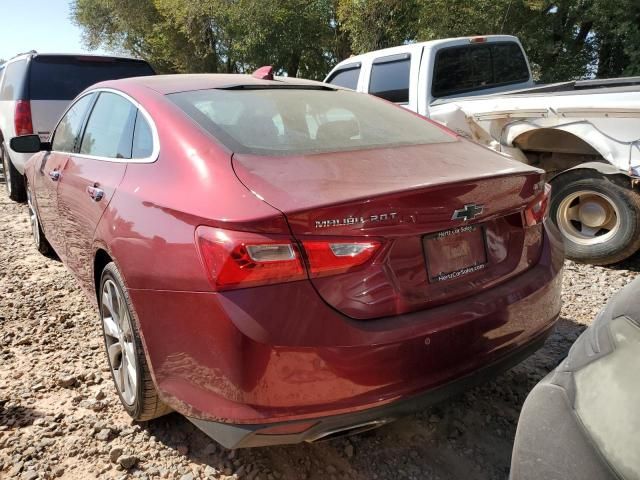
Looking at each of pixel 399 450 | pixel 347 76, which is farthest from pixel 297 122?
pixel 347 76

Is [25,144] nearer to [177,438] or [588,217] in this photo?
[177,438]

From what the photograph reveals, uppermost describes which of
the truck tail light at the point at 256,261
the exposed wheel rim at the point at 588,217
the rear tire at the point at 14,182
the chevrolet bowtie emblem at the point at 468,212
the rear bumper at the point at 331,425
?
the chevrolet bowtie emblem at the point at 468,212

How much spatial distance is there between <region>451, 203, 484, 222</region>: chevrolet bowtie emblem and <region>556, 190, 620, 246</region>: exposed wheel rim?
9.34 feet

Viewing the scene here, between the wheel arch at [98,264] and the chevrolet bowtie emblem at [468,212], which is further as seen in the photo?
the wheel arch at [98,264]

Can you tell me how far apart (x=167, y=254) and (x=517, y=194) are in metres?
1.43

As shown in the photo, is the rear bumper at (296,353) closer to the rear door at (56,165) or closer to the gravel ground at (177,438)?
the gravel ground at (177,438)

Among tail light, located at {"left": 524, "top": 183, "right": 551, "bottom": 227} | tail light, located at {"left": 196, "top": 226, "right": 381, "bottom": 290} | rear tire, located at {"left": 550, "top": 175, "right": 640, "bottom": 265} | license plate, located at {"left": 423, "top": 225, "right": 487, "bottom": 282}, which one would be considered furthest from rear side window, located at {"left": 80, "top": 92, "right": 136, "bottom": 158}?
rear tire, located at {"left": 550, "top": 175, "right": 640, "bottom": 265}

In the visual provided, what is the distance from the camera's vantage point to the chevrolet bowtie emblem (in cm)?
202

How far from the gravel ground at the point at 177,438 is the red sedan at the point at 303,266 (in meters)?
0.20

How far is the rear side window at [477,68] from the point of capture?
20.1ft

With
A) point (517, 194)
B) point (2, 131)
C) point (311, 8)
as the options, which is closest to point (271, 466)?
point (517, 194)

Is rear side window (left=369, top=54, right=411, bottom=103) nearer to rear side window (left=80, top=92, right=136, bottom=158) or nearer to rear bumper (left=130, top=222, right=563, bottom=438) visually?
rear side window (left=80, top=92, right=136, bottom=158)

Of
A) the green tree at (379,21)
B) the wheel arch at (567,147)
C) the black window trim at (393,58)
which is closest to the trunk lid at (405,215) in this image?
the wheel arch at (567,147)

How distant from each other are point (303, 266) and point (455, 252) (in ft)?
2.11
